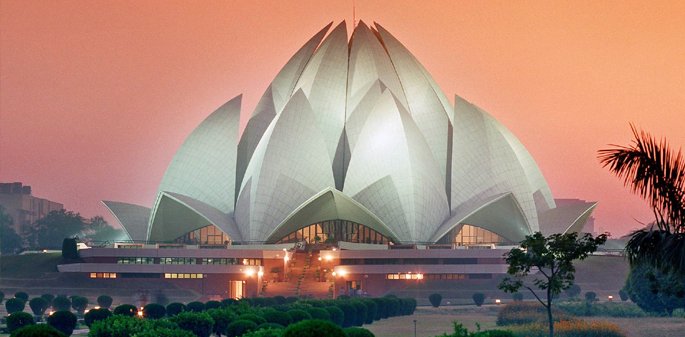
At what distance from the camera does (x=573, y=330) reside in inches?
1705

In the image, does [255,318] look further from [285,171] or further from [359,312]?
[285,171]

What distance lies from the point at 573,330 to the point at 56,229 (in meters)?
112

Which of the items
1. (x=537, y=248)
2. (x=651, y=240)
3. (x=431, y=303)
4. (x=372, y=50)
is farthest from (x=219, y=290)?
(x=651, y=240)

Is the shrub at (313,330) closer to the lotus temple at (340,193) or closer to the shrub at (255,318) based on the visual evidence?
the shrub at (255,318)

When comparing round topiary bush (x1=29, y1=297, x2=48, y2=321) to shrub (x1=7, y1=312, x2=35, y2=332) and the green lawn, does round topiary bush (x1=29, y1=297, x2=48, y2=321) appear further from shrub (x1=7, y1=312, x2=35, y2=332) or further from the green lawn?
the green lawn

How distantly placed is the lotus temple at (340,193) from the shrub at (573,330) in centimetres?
3557

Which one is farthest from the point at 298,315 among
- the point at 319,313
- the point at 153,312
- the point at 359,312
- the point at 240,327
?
the point at 153,312

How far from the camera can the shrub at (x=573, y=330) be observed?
4253 centimetres

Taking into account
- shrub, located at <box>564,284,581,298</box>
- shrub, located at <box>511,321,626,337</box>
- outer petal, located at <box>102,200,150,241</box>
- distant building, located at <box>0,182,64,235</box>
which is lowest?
shrub, located at <box>511,321,626,337</box>

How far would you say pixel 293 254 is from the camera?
8531 centimetres

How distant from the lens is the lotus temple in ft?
274

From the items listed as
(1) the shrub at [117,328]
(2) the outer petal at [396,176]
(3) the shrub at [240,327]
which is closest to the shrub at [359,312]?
(3) the shrub at [240,327]

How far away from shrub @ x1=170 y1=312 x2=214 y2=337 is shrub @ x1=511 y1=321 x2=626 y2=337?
37.3 feet

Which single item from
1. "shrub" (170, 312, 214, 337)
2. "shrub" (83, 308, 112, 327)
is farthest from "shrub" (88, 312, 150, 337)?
"shrub" (83, 308, 112, 327)
